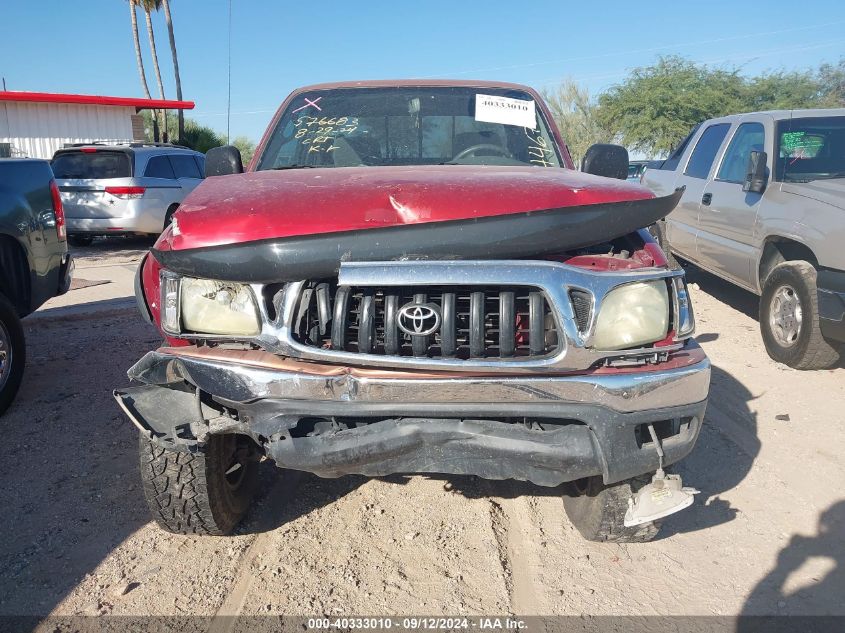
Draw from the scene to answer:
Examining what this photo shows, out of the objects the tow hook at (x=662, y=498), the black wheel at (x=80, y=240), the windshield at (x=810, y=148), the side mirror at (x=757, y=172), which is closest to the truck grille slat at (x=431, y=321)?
the tow hook at (x=662, y=498)

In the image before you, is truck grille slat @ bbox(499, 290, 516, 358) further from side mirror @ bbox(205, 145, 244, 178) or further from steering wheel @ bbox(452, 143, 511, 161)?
side mirror @ bbox(205, 145, 244, 178)

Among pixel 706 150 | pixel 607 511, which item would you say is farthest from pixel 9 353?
pixel 706 150

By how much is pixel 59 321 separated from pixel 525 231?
5984mm

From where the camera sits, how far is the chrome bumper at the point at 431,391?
212 centimetres

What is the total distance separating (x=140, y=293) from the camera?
2816 mm

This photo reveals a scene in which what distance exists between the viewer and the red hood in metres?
2.25

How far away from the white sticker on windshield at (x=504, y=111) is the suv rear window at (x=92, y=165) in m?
9.49

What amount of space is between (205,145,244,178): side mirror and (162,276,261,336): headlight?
1479 millimetres

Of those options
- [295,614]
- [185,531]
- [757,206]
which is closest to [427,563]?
[295,614]

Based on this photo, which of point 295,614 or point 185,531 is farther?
point 185,531

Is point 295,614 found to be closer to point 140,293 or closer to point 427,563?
point 427,563

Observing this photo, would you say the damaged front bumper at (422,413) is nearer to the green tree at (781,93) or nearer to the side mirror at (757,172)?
the side mirror at (757,172)

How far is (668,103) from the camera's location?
24.7 meters

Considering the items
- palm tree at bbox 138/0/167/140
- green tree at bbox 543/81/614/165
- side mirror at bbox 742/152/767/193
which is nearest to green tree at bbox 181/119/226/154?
palm tree at bbox 138/0/167/140
